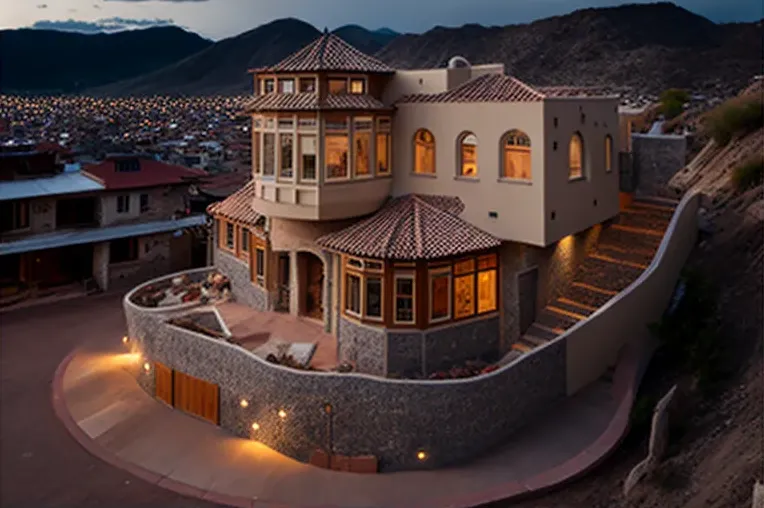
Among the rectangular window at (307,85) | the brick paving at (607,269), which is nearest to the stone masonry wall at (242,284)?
the rectangular window at (307,85)

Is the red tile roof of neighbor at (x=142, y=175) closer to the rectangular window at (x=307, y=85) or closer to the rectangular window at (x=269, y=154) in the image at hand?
the rectangular window at (x=269, y=154)

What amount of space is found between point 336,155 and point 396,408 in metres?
8.48

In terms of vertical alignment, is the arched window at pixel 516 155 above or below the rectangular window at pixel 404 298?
above

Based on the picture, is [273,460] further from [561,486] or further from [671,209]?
[671,209]

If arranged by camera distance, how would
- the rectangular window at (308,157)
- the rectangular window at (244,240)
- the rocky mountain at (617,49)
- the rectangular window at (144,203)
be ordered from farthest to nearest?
the rocky mountain at (617,49) → the rectangular window at (144,203) → the rectangular window at (244,240) → the rectangular window at (308,157)

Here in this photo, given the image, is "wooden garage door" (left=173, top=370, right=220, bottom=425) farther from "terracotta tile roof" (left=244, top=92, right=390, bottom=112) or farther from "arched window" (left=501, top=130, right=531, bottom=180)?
"arched window" (left=501, top=130, right=531, bottom=180)

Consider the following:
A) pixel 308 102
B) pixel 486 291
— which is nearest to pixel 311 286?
pixel 486 291

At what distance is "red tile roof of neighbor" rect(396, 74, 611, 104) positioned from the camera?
1925cm

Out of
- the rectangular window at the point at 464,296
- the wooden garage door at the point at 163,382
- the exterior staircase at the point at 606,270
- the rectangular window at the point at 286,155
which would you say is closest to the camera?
the rectangular window at the point at 464,296

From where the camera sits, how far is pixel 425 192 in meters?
21.8

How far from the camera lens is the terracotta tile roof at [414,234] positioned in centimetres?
1867

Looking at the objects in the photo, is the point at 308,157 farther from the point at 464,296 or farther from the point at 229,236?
the point at 229,236

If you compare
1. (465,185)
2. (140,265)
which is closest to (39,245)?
(140,265)

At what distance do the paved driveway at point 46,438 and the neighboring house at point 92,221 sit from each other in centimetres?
474
